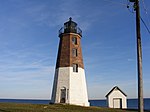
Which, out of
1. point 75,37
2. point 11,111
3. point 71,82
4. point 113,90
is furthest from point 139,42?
point 113,90

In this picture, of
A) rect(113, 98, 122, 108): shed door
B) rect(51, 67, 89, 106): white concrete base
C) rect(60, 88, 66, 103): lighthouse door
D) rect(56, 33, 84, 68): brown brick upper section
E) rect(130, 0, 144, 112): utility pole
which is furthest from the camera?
rect(113, 98, 122, 108): shed door

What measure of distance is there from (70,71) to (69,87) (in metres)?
2.57

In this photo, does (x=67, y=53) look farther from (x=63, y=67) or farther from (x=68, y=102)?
(x=68, y=102)

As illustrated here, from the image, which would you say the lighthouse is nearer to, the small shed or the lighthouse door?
the lighthouse door

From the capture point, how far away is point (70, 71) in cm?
3934

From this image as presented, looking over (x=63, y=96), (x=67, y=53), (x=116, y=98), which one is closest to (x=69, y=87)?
(x=63, y=96)

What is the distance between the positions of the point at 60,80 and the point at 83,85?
150 inches

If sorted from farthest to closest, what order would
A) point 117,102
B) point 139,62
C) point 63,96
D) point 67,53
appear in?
point 117,102
point 67,53
point 63,96
point 139,62

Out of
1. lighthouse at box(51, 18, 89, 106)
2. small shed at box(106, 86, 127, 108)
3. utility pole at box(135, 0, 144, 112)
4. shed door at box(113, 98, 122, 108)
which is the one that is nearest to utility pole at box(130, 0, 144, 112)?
utility pole at box(135, 0, 144, 112)

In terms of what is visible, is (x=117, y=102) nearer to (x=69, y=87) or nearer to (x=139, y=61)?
(x=69, y=87)

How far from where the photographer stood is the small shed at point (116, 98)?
4612 cm

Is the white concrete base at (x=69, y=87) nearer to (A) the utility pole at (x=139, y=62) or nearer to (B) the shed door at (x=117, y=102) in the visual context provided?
(B) the shed door at (x=117, y=102)

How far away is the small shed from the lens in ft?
151

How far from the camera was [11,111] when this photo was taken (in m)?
24.0
